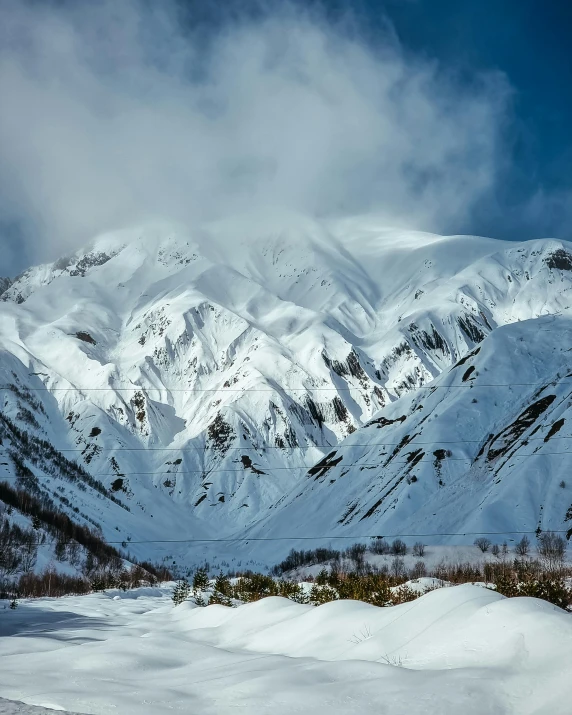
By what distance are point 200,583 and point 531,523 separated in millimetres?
72560

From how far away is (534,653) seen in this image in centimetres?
1050

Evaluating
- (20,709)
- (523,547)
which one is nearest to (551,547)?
(523,547)

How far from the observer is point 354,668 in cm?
1127

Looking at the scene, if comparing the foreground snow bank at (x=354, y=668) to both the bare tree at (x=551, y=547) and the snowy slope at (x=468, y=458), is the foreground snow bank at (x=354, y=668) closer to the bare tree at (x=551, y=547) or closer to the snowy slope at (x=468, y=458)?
the bare tree at (x=551, y=547)

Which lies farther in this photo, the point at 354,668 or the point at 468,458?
the point at 468,458

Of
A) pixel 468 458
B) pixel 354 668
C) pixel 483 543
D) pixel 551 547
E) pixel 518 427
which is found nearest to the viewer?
pixel 354 668

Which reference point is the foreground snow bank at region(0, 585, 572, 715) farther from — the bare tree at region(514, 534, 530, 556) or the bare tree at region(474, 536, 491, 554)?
the bare tree at region(474, 536, 491, 554)

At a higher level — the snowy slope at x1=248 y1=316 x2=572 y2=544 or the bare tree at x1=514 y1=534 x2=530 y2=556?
the snowy slope at x1=248 y1=316 x2=572 y2=544

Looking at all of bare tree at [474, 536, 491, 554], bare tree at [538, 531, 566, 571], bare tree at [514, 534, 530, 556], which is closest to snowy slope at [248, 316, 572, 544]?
bare tree at [474, 536, 491, 554]

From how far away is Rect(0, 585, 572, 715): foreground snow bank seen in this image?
9586mm

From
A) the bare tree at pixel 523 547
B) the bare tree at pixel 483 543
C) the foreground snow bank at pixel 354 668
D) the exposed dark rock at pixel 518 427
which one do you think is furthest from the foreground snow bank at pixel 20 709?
the exposed dark rock at pixel 518 427

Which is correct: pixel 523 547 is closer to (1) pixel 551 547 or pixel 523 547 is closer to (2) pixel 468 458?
(1) pixel 551 547

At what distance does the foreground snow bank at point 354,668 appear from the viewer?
31.4 feet

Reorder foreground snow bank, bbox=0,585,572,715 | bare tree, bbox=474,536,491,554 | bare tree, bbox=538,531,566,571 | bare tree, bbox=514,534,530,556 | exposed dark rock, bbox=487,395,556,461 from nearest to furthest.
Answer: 1. foreground snow bank, bbox=0,585,572,715
2. bare tree, bbox=538,531,566,571
3. bare tree, bbox=514,534,530,556
4. bare tree, bbox=474,536,491,554
5. exposed dark rock, bbox=487,395,556,461
